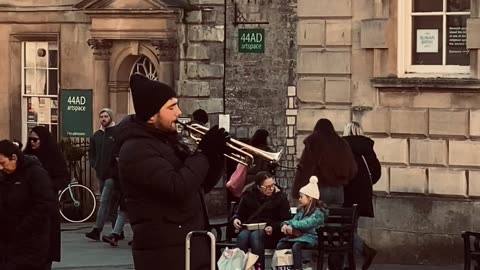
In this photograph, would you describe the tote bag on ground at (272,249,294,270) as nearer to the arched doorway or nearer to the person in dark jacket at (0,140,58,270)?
the person in dark jacket at (0,140,58,270)

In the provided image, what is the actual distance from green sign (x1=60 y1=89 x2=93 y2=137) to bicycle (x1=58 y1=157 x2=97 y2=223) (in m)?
2.34

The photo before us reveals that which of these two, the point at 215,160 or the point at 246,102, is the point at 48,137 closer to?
the point at 215,160

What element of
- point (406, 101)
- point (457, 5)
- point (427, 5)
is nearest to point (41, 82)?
point (406, 101)

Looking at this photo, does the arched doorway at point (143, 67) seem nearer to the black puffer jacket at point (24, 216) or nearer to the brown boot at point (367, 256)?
the brown boot at point (367, 256)

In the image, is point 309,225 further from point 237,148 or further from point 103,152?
point 103,152

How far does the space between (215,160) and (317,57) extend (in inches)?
360

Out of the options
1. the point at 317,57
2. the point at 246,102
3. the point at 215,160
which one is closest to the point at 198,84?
the point at 246,102

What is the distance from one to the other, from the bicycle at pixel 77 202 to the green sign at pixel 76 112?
234 centimetres

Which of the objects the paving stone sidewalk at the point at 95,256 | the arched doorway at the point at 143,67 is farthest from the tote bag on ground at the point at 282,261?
the arched doorway at the point at 143,67

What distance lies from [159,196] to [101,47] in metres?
18.7

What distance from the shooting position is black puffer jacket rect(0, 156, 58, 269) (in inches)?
516

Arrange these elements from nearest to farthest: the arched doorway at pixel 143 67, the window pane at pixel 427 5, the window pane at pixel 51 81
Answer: the window pane at pixel 427 5 < the arched doorway at pixel 143 67 < the window pane at pixel 51 81

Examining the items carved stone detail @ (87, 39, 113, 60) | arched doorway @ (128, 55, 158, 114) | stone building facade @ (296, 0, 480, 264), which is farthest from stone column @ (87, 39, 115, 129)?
stone building facade @ (296, 0, 480, 264)

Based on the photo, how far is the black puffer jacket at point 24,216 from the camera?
13.1 metres
